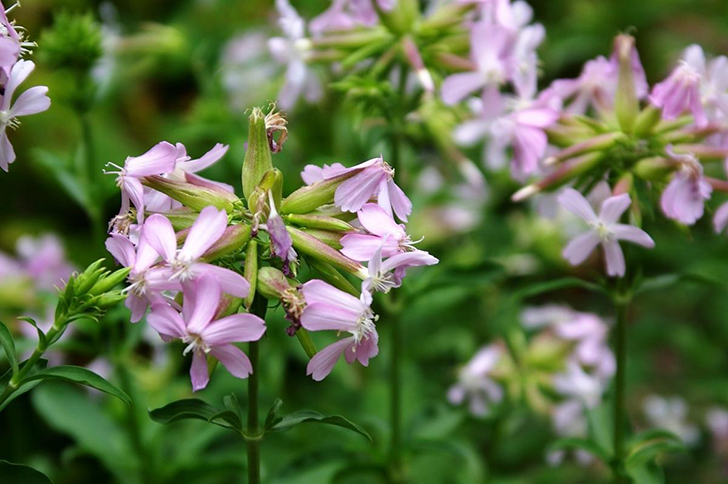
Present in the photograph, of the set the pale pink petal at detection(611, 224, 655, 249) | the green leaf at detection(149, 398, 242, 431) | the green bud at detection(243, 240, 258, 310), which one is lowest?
the green leaf at detection(149, 398, 242, 431)

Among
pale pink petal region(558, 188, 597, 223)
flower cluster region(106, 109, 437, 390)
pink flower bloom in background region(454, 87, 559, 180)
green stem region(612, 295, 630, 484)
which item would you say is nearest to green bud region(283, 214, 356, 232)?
flower cluster region(106, 109, 437, 390)

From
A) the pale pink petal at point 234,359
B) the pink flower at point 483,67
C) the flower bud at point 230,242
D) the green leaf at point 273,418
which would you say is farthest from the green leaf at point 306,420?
the pink flower at point 483,67

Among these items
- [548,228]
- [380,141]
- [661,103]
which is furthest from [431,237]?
[661,103]

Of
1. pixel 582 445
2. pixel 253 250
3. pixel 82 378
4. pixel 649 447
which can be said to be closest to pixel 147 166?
pixel 253 250

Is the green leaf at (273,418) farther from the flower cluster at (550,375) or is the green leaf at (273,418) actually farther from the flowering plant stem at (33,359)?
the flower cluster at (550,375)

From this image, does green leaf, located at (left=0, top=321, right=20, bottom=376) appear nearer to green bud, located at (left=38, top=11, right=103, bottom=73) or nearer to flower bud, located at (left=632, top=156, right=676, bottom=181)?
green bud, located at (left=38, top=11, right=103, bottom=73)

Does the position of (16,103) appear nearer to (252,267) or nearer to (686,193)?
(252,267)
